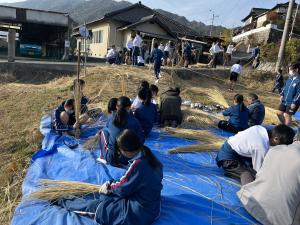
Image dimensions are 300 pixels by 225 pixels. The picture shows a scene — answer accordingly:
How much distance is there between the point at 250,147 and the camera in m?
3.86

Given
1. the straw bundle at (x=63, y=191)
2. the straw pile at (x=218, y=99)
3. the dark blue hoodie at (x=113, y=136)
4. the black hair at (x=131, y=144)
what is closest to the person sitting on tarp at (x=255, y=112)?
the straw pile at (x=218, y=99)

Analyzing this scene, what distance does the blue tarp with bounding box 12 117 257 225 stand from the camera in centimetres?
326

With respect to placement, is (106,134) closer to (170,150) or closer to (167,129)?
(170,150)

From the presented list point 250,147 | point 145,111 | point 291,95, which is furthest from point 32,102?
point 250,147

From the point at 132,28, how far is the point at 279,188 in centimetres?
2033

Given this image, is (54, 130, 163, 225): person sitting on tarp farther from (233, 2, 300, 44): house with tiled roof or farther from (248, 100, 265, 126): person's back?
(233, 2, 300, 44): house with tiled roof

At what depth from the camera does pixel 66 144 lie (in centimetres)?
511

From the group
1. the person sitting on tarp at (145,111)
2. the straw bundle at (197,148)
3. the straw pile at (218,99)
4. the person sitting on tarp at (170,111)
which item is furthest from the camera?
the straw pile at (218,99)

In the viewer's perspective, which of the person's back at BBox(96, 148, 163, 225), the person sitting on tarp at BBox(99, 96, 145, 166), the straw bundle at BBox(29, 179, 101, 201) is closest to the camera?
the person's back at BBox(96, 148, 163, 225)

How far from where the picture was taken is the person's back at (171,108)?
257 inches

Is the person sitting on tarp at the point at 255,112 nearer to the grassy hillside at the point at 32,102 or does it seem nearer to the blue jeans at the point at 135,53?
the grassy hillside at the point at 32,102

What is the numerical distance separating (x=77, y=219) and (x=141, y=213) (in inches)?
26.4

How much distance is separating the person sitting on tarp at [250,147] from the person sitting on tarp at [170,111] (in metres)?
2.26

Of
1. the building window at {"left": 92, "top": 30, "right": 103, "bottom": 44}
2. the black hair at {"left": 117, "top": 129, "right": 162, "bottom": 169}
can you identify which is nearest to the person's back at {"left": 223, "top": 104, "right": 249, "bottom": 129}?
the black hair at {"left": 117, "top": 129, "right": 162, "bottom": 169}
